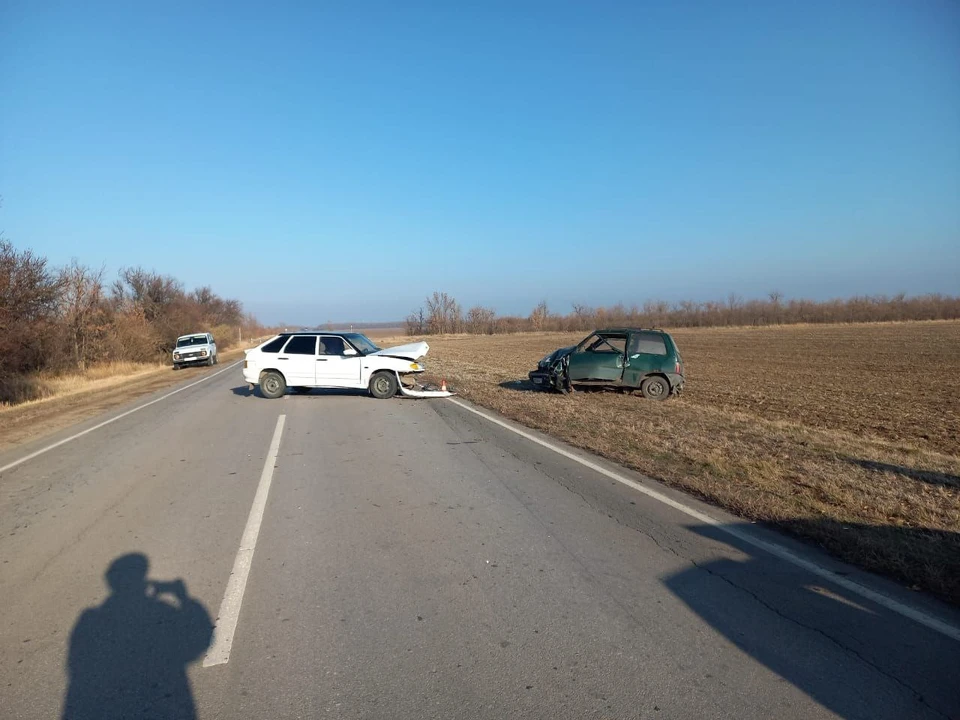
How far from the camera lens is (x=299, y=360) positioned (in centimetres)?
1775

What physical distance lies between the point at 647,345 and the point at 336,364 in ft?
27.0

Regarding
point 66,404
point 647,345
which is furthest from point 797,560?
point 66,404

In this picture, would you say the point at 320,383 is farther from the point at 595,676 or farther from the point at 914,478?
the point at 595,676

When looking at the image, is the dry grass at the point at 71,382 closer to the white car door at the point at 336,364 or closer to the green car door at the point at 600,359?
the white car door at the point at 336,364

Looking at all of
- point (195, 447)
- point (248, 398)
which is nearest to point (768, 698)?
point (195, 447)

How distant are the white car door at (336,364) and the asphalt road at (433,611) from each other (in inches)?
367

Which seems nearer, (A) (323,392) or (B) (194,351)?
(A) (323,392)

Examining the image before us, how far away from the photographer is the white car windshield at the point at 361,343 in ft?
58.6

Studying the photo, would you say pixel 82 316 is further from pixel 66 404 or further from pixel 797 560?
pixel 797 560

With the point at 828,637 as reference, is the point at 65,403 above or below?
below

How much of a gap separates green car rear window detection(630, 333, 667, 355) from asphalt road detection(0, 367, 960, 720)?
29.4 feet

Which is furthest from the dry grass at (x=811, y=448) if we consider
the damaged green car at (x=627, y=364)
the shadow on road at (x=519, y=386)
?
the damaged green car at (x=627, y=364)

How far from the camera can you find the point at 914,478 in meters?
8.31

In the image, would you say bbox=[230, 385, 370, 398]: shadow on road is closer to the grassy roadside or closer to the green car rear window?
the grassy roadside
